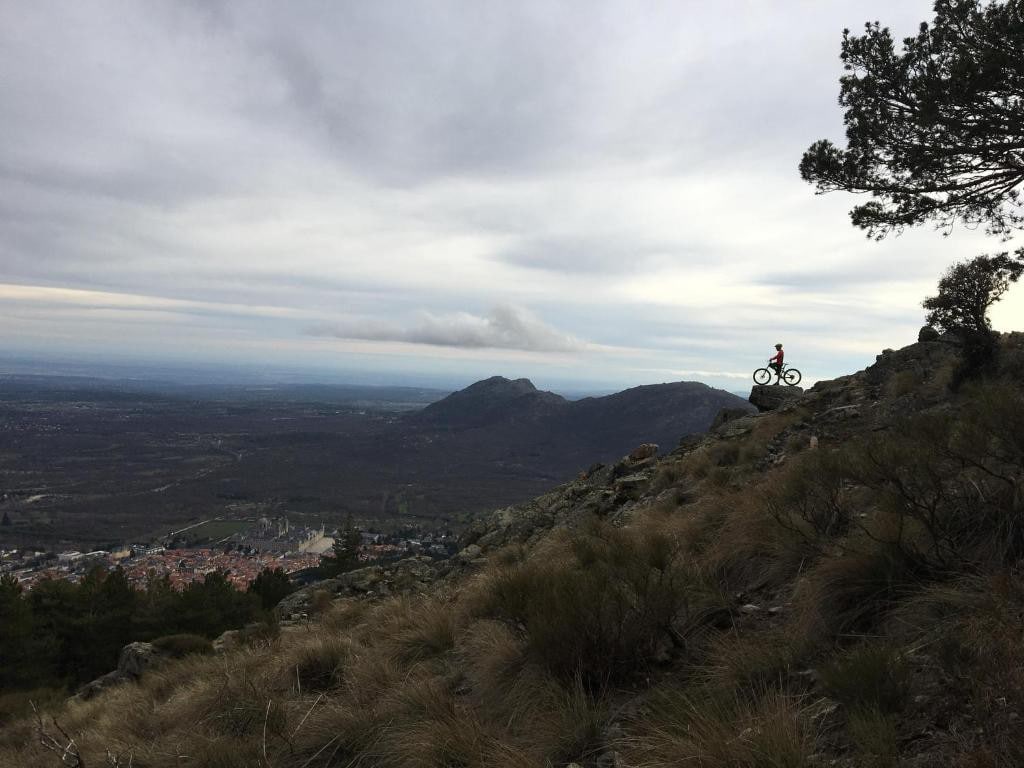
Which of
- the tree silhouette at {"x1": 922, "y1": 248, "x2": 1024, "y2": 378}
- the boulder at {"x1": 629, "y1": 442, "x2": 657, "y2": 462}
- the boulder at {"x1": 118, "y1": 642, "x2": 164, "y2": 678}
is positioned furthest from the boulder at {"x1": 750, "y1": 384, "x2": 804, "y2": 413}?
the boulder at {"x1": 118, "y1": 642, "x2": 164, "y2": 678}

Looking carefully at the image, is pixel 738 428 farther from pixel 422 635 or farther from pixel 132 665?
pixel 132 665

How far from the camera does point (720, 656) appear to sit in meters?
3.79

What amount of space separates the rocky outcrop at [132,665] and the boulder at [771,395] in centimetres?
2036

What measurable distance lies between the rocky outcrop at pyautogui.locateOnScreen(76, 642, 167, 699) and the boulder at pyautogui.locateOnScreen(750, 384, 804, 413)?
20.4 meters

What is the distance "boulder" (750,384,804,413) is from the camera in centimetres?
1997

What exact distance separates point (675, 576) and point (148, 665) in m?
13.3

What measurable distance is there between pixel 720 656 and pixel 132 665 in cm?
1492

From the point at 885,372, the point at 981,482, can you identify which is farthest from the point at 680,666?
the point at 885,372

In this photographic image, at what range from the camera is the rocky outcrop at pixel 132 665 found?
12484 mm

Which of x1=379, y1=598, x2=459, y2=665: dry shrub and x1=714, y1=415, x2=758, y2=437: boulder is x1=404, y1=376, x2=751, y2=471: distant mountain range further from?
x1=379, y1=598, x2=459, y2=665: dry shrub

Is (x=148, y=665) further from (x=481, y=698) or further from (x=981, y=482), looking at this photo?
(x=981, y=482)

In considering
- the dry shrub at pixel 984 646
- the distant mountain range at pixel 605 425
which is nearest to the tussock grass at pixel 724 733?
the dry shrub at pixel 984 646

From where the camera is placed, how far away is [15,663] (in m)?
20.3

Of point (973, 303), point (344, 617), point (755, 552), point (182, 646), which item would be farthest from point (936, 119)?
point (182, 646)
